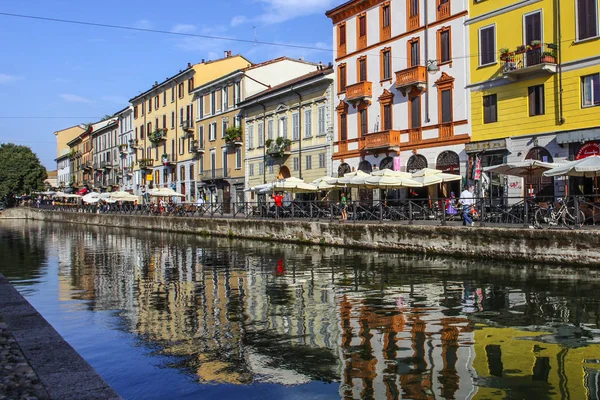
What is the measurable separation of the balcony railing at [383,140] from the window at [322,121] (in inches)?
194

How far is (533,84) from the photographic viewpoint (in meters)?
25.2

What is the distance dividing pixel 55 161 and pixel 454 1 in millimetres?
108050

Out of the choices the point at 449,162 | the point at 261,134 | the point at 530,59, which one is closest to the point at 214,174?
the point at 261,134

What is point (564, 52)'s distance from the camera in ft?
78.6

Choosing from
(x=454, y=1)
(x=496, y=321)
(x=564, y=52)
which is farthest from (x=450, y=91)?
(x=496, y=321)

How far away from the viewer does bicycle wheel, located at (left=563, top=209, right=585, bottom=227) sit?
631 inches

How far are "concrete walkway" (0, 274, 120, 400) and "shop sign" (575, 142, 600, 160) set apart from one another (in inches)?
835

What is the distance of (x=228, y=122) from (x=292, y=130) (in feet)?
35.4

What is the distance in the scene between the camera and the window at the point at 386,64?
32781 mm

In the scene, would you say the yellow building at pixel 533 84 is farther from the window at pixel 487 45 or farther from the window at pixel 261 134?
the window at pixel 261 134

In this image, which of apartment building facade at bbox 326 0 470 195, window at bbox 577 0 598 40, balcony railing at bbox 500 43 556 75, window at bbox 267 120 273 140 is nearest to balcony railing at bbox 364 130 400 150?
apartment building facade at bbox 326 0 470 195

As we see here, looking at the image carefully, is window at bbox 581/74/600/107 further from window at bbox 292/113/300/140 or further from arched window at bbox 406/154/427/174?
window at bbox 292/113/300/140

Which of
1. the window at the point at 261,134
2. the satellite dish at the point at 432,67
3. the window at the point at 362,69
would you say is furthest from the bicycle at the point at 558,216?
the window at the point at 261,134

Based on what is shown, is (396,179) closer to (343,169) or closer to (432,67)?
Result: (432,67)
